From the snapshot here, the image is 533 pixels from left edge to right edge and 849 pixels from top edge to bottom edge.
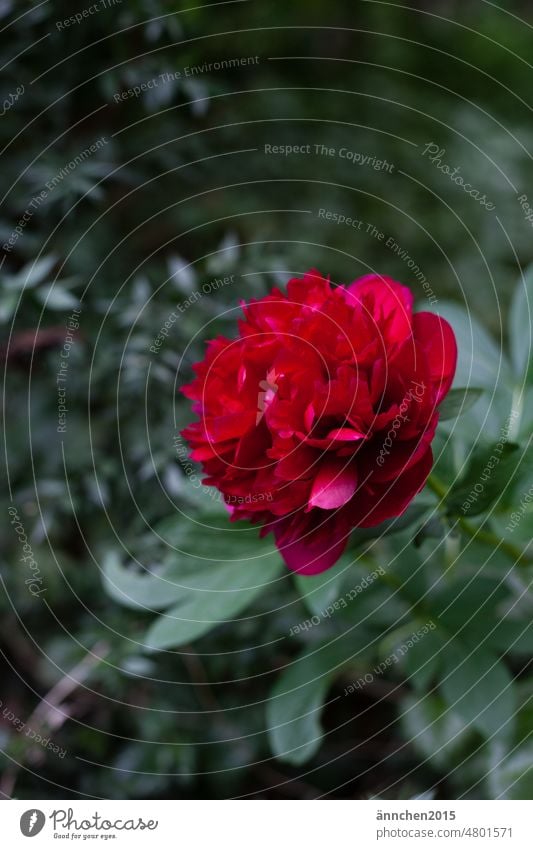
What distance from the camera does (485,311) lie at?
1179 millimetres

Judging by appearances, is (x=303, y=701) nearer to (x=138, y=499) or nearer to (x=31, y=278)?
(x=138, y=499)

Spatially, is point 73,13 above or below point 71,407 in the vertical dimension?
above

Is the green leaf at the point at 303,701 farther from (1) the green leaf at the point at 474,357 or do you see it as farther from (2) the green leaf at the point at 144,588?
(1) the green leaf at the point at 474,357

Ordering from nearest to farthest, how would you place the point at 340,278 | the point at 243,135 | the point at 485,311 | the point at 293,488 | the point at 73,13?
the point at 293,488, the point at 73,13, the point at 243,135, the point at 340,278, the point at 485,311

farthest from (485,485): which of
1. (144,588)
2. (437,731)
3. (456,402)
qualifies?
(437,731)

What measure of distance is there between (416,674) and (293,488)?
313 mm

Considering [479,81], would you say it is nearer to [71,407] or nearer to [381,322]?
[71,407]

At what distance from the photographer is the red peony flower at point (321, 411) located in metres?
0.34

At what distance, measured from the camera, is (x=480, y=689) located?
1.87ft

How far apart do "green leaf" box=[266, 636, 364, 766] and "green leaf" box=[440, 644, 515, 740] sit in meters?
0.09

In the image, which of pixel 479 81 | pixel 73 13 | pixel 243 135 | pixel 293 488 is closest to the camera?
pixel 293 488

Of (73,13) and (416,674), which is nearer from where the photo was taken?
(416,674)
